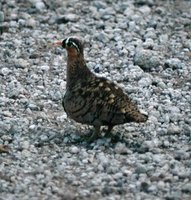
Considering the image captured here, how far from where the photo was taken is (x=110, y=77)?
1357 cm

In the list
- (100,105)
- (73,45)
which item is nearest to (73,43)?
(73,45)

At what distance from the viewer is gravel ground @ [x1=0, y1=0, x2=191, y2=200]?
986 centimetres

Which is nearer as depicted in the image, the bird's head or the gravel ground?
the gravel ground

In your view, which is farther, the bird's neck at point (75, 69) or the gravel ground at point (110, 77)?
the bird's neck at point (75, 69)

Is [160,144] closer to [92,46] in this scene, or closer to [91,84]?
[91,84]

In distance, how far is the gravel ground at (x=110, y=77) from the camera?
388 inches

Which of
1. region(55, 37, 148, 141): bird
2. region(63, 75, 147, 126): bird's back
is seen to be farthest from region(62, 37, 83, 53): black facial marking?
region(63, 75, 147, 126): bird's back

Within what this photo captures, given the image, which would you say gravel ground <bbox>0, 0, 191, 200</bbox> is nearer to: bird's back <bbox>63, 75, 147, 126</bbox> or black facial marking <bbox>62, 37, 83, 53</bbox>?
bird's back <bbox>63, 75, 147, 126</bbox>

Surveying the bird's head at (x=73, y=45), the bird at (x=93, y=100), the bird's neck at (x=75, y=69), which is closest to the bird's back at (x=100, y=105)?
the bird at (x=93, y=100)

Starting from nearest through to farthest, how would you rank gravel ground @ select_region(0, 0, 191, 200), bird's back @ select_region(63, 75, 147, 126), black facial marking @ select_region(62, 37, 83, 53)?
gravel ground @ select_region(0, 0, 191, 200)
bird's back @ select_region(63, 75, 147, 126)
black facial marking @ select_region(62, 37, 83, 53)

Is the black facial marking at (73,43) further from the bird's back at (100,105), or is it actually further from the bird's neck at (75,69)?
the bird's back at (100,105)

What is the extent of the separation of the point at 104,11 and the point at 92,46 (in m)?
1.70

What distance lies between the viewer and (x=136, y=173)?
10.1 m

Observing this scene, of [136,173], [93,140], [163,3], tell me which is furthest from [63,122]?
[163,3]
